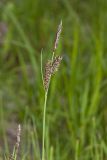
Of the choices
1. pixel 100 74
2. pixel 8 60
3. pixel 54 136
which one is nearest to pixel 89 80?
pixel 100 74

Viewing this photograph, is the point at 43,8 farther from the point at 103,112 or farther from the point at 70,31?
the point at 103,112

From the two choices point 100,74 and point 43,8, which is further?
point 43,8

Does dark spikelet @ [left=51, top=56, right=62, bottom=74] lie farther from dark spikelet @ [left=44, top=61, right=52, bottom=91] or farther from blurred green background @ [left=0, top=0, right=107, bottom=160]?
blurred green background @ [left=0, top=0, right=107, bottom=160]

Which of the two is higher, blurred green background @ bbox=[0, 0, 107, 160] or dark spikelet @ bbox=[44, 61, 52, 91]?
blurred green background @ bbox=[0, 0, 107, 160]

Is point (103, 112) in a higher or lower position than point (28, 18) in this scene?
lower

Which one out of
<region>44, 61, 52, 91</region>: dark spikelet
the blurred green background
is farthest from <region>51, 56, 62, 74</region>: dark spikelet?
the blurred green background

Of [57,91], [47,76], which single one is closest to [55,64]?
[47,76]

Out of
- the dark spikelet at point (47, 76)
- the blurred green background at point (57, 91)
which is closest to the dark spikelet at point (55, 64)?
the dark spikelet at point (47, 76)

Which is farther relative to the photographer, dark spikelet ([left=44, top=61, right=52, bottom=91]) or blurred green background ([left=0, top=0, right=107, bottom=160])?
blurred green background ([left=0, top=0, right=107, bottom=160])

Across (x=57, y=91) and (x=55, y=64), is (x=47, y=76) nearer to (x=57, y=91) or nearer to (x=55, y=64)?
(x=55, y=64)

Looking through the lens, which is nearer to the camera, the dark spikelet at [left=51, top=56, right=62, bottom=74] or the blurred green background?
the dark spikelet at [left=51, top=56, right=62, bottom=74]
